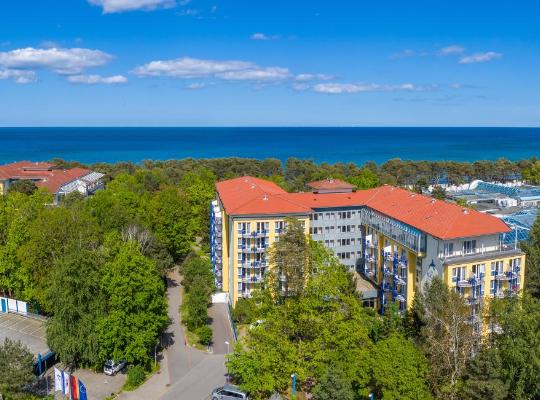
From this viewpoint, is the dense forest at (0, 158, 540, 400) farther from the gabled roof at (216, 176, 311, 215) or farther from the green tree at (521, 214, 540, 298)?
the gabled roof at (216, 176, 311, 215)

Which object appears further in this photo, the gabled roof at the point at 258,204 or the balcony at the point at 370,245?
the balcony at the point at 370,245

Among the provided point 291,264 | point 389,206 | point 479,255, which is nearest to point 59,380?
point 291,264

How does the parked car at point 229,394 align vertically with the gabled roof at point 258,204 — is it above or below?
below

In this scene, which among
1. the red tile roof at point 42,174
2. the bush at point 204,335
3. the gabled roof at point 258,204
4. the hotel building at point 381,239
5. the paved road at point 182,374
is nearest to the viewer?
the paved road at point 182,374

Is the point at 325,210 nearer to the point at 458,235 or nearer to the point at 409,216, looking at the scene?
the point at 409,216

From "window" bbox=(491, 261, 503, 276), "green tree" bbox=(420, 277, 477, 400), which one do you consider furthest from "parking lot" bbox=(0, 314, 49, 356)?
"window" bbox=(491, 261, 503, 276)

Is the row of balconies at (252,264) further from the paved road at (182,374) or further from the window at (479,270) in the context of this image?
the window at (479,270)

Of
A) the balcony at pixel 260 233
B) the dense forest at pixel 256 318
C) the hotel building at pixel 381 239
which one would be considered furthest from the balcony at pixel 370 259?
the balcony at pixel 260 233

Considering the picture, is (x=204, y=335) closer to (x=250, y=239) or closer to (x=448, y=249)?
(x=250, y=239)
